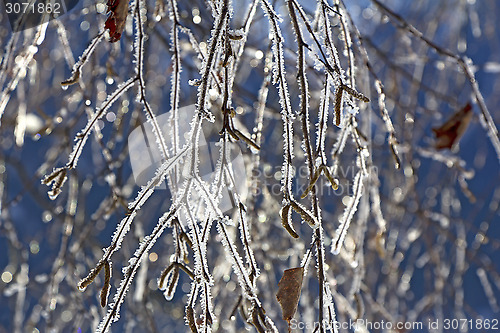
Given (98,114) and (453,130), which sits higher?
(98,114)

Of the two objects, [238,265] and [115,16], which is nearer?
[238,265]

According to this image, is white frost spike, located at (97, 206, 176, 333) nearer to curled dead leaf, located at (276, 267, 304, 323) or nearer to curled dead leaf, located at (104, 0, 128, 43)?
curled dead leaf, located at (276, 267, 304, 323)

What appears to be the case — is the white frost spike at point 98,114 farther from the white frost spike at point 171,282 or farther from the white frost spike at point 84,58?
the white frost spike at point 171,282

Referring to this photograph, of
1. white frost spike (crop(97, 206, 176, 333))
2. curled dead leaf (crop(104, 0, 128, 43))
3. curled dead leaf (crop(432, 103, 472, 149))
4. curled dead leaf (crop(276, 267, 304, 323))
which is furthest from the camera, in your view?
curled dead leaf (crop(432, 103, 472, 149))

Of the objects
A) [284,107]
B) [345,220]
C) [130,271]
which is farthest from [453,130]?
[130,271]

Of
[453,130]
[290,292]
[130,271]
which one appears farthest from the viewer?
[453,130]

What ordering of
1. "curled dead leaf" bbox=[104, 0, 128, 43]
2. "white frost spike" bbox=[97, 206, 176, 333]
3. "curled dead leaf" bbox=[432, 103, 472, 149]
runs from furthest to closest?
"curled dead leaf" bbox=[432, 103, 472, 149] → "curled dead leaf" bbox=[104, 0, 128, 43] → "white frost spike" bbox=[97, 206, 176, 333]

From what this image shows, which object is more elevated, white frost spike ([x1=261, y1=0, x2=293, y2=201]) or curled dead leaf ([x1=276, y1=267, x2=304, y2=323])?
white frost spike ([x1=261, y1=0, x2=293, y2=201])

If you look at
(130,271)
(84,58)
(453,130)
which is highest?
(84,58)

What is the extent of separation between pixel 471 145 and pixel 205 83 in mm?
4513

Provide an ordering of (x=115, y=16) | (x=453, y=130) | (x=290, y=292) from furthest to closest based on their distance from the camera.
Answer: (x=453, y=130) → (x=115, y=16) → (x=290, y=292)

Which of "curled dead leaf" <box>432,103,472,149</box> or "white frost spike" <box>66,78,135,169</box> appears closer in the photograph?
"white frost spike" <box>66,78,135,169</box>

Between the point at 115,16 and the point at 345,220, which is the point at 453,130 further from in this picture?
the point at 115,16

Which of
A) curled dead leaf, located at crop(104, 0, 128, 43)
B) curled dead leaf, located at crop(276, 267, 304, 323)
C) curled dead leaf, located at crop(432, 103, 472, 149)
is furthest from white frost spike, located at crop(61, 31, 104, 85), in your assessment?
curled dead leaf, located at crop(432, 103, 472, 149)
